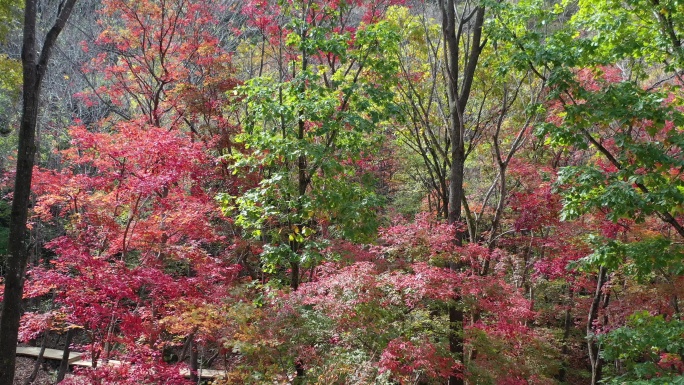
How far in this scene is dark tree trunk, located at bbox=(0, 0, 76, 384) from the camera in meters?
4.70

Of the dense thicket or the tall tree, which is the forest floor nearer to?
the dense thicket

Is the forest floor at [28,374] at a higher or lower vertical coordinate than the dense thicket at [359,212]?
lower

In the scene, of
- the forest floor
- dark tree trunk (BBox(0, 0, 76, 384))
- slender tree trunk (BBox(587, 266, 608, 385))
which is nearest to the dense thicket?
dark tree trunk (BBox(0, 0, 76, 384))

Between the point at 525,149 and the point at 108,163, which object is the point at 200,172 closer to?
the point at 108,163

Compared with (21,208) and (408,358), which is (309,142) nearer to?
(408,358)

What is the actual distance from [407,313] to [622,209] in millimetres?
3415

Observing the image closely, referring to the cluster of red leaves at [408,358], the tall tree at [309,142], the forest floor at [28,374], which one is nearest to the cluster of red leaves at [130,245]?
the tall tree at [309,142]

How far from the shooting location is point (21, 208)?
4832mm

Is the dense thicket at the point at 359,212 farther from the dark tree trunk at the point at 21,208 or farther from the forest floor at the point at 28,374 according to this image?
the forest floor at the point at 28,374

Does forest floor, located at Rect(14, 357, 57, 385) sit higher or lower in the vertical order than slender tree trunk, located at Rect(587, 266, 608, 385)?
lower

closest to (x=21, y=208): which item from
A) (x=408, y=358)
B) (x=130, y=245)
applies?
(x=130, y=245)

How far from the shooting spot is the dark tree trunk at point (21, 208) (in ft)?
15.4

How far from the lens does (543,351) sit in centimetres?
1016

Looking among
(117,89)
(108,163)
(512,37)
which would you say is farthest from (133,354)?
(117,89)
